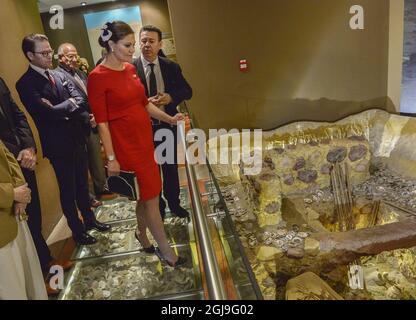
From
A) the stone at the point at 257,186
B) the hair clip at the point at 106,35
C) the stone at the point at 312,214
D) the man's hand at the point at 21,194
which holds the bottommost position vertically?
the stone at the point at 312,214

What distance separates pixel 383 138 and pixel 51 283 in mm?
3403

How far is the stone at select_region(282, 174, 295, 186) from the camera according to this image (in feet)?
12.2

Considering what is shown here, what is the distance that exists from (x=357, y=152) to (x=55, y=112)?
10.1ft

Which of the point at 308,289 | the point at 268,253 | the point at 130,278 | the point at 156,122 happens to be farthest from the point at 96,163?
the point at 308,289

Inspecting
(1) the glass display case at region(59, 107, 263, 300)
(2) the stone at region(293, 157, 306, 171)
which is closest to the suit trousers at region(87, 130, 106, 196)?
(1) the glass display case at region(59, 107, 263, 300)

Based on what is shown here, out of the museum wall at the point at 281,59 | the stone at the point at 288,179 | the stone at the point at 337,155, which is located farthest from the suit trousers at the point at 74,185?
the stone at the point at 337,155

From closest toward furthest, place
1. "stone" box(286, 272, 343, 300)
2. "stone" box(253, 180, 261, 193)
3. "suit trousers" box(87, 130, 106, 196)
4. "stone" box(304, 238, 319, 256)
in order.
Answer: "suit trousers" box(87, 130, 106, 196) → "stone" box(286, 272, 343, 300) → "stone" box(304, 238, 319, 256) → "stone" box(253, 180, 261, 193)

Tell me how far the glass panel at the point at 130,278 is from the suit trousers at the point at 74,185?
11.0 inches

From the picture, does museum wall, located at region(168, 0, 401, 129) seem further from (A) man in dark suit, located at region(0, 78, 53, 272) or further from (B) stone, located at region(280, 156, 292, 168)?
(A) man in dark suit, located at region(0, 78, 53, 272)

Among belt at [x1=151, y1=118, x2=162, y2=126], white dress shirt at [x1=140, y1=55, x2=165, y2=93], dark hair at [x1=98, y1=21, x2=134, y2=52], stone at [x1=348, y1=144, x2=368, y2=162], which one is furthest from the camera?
stone at [x1=348, y1=144, x2=368, y2=162]

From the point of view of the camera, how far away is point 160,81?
1.97 metres

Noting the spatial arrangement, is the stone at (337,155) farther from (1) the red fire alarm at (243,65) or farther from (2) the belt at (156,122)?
(2) the belt at (156,122)

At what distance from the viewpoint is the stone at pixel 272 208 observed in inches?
140

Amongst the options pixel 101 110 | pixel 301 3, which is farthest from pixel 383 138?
pixel 101 110
